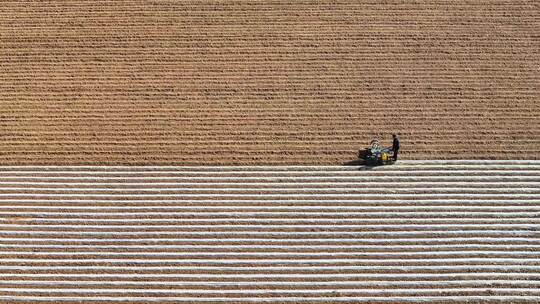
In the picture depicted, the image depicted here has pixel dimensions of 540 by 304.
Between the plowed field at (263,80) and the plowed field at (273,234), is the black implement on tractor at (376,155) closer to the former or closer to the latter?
the plowed field at (273,234)

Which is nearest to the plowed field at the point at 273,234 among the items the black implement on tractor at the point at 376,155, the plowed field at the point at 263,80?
the black implement on tractor at the point at 376,155

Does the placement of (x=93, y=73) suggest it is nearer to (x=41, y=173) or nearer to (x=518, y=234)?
(x=41, y=173)

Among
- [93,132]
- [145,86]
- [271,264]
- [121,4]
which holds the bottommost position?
[271,264]

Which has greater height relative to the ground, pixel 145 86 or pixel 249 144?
pixel 145 86

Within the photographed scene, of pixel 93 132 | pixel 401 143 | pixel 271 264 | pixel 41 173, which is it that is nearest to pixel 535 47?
pixel 401 143

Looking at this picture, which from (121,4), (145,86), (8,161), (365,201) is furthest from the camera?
(121,4)

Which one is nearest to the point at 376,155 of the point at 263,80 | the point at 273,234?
the point at 273,234

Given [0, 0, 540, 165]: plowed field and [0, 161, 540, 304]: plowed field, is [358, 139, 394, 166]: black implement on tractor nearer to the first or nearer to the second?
[0, 161, 540, 304]: plowed field
